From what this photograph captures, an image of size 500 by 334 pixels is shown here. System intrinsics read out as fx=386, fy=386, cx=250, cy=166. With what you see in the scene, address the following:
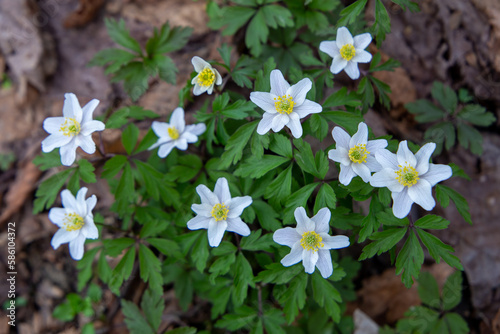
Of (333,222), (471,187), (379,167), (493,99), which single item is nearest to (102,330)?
(333,222)

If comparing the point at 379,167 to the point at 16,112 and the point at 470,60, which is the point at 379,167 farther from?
the point at 16,112

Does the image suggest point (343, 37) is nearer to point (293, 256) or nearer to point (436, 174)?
point (436, 174)

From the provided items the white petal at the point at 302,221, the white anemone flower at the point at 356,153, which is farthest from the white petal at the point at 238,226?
the white anemone flower at the point at 356,153

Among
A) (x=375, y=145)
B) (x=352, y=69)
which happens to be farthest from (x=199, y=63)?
(x=375, y=145)

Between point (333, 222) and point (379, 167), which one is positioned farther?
point (333, 222)

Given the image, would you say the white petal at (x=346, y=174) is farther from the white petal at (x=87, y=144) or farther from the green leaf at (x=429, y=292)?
the white petal at (x=87, y=144)

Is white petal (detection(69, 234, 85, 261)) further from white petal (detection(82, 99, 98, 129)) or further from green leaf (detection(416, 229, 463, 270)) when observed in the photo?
green leaf (detection(416, 229, 463, 270))

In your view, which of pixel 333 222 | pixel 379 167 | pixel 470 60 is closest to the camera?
pixel 379 167
